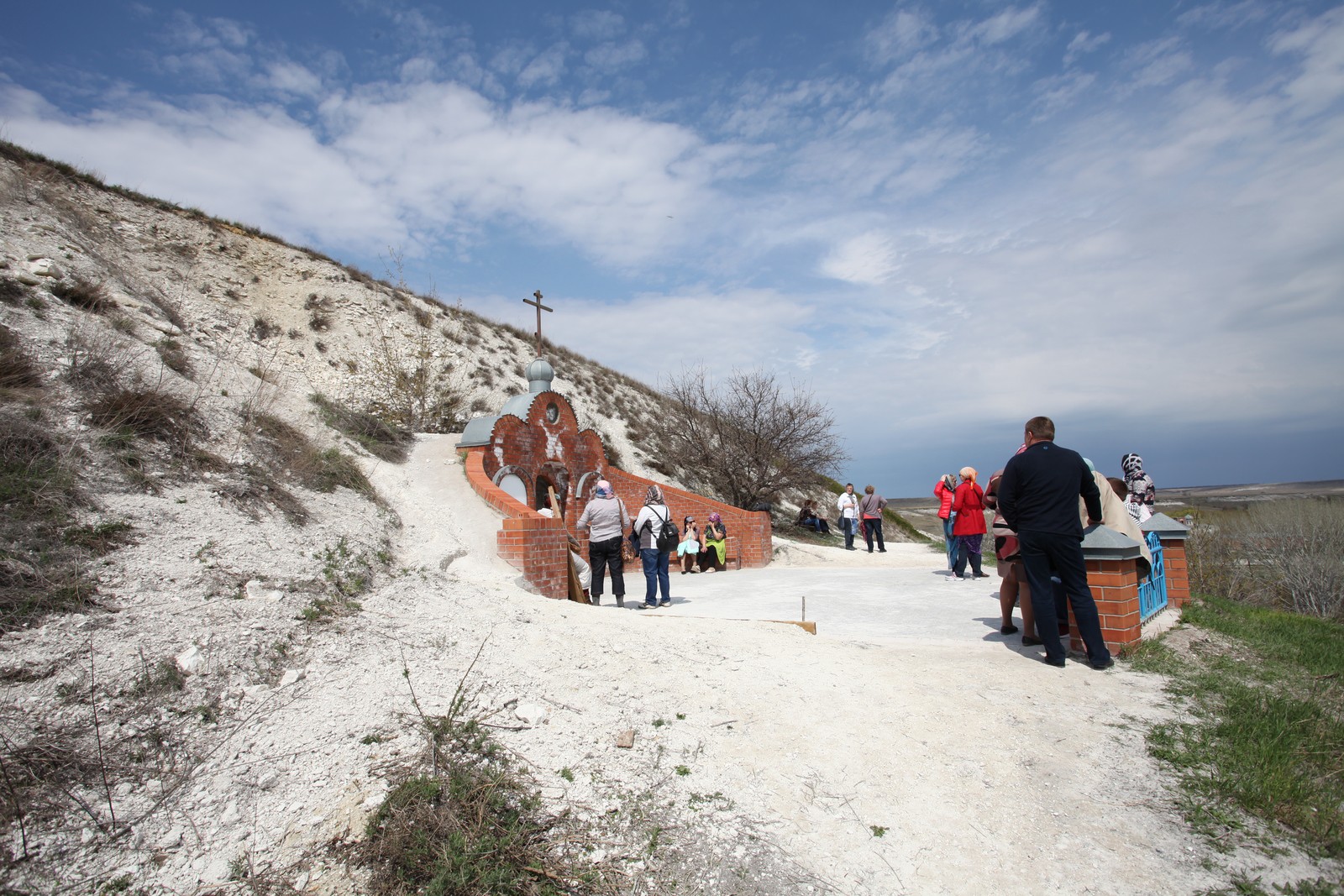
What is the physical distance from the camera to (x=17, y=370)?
6652mm

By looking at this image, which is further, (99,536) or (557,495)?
(557,495)

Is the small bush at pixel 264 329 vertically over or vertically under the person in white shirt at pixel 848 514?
over

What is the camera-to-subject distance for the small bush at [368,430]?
36.4ft

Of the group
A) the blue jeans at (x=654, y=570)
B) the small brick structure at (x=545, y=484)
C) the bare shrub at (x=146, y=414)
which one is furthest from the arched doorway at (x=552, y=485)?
the bare shrub at (x=146, y=414)

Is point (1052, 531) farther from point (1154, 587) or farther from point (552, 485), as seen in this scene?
point (552, 485)

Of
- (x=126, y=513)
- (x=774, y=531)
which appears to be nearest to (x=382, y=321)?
(x=774, y=531)

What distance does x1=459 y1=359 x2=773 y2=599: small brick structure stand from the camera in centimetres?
833

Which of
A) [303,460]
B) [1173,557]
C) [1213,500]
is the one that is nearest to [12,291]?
[303,460]

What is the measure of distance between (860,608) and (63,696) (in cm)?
723

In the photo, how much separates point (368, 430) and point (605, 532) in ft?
18.0

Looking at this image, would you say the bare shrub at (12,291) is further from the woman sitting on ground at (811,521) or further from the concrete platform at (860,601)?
the woman sitting on ground at (811,521)

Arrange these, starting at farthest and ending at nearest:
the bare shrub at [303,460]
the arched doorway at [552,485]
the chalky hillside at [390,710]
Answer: the arched doorway at [552,485]
the bare shrub at [303,460]
the chalky hillside at [390,710]

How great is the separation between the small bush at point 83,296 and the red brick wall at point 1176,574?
1392 centimetres

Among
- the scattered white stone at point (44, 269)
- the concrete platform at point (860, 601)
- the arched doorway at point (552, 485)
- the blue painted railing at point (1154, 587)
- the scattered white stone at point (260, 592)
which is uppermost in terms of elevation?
the scattered white stone at point (44, 269)
